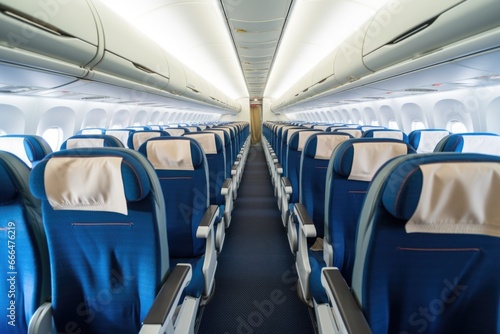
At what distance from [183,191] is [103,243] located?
0.90 m

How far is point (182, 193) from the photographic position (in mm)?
2123

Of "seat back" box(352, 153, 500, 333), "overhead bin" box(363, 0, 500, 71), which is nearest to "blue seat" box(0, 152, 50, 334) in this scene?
"seat back" box(352, 153, 500, 333)

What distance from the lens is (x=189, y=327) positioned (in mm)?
1489

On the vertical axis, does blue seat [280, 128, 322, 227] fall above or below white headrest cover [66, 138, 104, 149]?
below

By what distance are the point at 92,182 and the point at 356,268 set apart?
49.4 inches

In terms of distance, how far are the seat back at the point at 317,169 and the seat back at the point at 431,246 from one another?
1.32 m

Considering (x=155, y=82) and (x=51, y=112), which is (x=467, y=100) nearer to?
(x=155, y=82)

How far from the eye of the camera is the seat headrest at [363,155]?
1587 mm

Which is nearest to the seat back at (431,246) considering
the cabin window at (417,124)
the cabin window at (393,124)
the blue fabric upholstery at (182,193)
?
the blue fabric upholstery at (182,193)

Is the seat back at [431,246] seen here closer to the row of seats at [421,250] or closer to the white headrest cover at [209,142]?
the row of seats at [421,250]

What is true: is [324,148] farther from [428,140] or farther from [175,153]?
[428,140]

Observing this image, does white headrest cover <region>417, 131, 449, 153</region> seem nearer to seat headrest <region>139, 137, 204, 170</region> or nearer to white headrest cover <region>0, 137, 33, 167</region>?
seat headrest <region>139, 137, 204, 170</region>

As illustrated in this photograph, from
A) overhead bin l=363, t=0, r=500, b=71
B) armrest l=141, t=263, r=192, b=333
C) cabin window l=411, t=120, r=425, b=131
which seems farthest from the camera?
cabin window l=411, t=120, r=425, b=131

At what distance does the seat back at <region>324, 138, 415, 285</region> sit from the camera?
161cm
